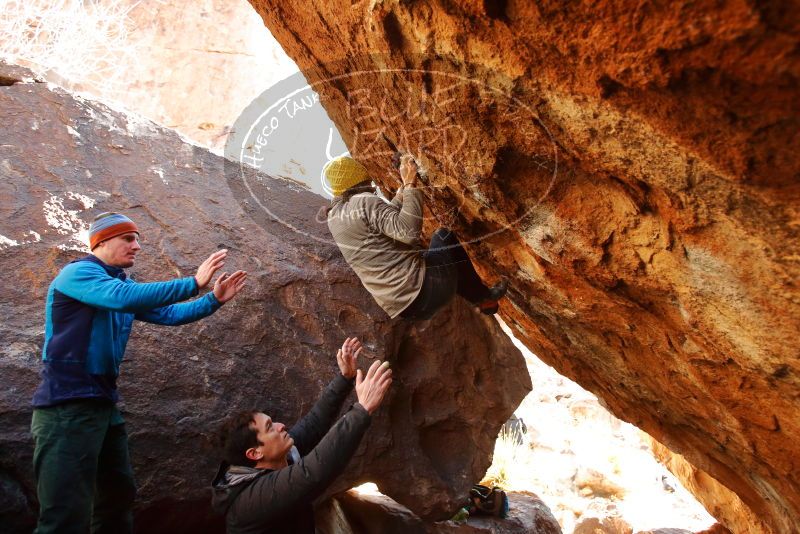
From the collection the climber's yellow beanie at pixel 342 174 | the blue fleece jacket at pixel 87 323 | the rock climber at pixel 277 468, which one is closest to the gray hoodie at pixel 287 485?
the rock climber at pixel 277 468

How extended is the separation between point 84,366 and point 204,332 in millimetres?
1235

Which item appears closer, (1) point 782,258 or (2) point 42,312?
(1) point 782,258

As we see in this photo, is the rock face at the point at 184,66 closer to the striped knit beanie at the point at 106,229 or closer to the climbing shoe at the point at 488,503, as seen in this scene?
the climbing shoe at the point at 488,503

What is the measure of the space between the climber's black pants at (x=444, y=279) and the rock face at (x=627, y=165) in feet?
0.51

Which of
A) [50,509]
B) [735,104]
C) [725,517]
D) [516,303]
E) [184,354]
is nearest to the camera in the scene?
[735,104]

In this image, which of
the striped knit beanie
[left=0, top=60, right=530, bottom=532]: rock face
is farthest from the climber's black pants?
the striped knit beanie

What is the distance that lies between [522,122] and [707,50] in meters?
1.05

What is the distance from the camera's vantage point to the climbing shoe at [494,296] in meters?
4.23

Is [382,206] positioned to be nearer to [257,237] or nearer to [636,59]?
[257,237]

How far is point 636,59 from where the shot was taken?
1.91m

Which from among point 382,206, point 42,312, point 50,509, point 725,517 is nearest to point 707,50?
point 382,206

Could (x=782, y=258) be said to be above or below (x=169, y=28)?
below

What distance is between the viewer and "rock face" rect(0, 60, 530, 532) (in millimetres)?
3539

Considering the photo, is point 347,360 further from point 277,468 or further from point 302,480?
point 302,480
